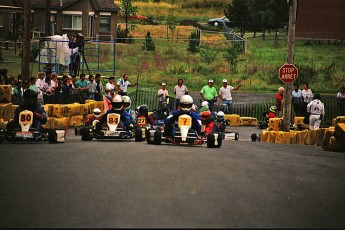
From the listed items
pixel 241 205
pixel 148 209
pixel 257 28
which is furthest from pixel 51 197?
pixel 257 28

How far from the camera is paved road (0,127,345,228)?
11.9 meters

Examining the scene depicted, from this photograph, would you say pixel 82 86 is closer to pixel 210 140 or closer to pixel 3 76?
pixel 3 76

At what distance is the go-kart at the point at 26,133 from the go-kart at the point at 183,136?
245cm

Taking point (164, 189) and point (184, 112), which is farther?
point (184, 112)

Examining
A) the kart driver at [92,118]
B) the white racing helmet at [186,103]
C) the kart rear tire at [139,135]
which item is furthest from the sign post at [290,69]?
the white racing helmet at [186,103]

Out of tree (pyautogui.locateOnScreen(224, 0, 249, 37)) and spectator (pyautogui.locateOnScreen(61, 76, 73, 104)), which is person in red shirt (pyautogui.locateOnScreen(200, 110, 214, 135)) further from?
tree (pyautogui.locateOnScreen(224, 0, 249, 37))

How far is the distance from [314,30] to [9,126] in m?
56.2

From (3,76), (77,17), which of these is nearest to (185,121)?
(3,76)

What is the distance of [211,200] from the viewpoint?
13.0m

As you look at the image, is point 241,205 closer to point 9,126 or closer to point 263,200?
point 263,200

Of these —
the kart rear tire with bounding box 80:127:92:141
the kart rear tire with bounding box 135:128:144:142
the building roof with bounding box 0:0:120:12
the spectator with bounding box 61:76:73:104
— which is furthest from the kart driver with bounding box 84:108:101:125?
the building roof with bounding box 0:0:120:12

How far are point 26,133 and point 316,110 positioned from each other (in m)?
12.8

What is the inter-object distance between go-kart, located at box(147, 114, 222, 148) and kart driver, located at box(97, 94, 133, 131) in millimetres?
1789

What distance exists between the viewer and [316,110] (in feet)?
102
